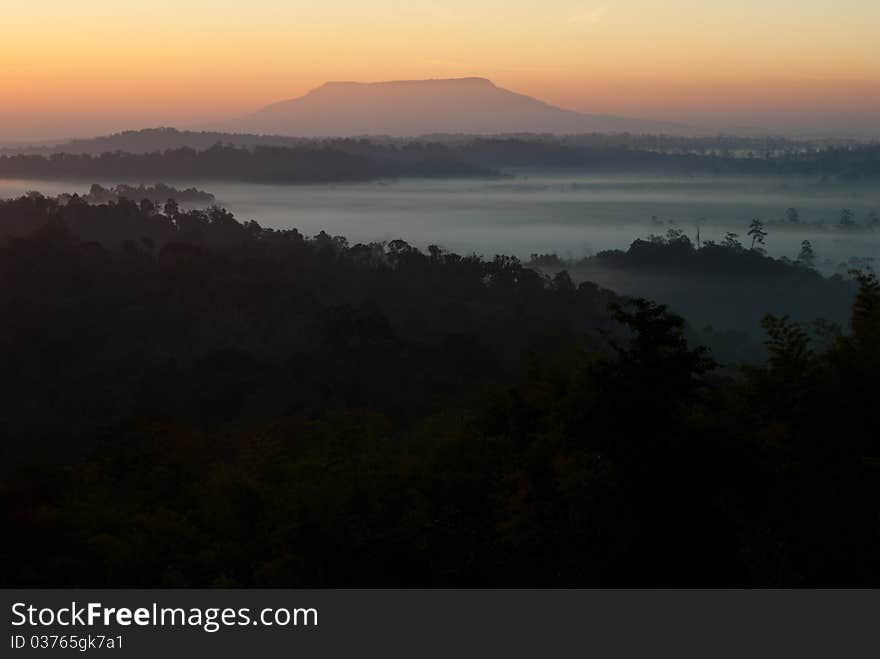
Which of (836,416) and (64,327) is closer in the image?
(836,416)

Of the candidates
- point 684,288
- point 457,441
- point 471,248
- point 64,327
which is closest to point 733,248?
point 684,288

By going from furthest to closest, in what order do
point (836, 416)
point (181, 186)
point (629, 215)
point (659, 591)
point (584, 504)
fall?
1. point (629, 215)
2. point (181, 186)
3. point (836, 416)
4. point (584, 504)
5. point (659, 591)

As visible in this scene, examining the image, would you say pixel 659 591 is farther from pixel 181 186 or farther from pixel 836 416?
pixel 181 186

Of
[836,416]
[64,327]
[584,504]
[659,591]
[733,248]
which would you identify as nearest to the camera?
Answer: [659,591]

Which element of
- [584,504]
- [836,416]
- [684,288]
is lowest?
[684,288]

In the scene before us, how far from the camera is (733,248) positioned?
107 m

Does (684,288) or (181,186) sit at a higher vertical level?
(181,186)

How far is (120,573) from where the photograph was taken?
1196cm

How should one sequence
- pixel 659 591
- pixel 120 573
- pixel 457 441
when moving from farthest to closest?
pixel 457 441 → pixel 120 573 → pixel 659 591

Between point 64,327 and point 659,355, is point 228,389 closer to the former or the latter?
point 64,327

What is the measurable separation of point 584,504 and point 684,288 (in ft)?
304

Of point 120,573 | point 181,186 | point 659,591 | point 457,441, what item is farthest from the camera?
point 181,186

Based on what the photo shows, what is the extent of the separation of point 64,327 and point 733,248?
3088 inches

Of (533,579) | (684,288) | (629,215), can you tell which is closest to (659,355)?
(533,579)
